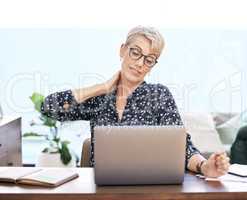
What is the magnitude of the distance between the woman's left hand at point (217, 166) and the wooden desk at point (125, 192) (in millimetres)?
98

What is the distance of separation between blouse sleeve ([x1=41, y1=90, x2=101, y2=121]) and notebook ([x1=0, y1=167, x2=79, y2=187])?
454 millimetres

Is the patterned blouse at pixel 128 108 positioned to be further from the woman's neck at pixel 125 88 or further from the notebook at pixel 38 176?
the notebook at pixel 38 176

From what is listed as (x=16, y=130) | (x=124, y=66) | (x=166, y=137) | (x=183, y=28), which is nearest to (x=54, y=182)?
(x=166, y=137)

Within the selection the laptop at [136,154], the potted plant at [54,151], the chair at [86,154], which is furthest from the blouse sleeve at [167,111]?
the potted plant at [54,151]

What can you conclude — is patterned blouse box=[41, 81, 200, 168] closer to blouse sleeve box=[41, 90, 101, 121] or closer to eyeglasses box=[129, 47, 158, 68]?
blouse sleeve box=[41, 90, 101, 121]

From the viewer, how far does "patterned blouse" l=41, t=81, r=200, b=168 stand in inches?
82.2

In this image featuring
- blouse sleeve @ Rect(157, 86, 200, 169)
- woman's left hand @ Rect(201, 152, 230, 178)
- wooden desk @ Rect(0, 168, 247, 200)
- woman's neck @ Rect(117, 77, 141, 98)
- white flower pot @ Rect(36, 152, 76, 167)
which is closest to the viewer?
wooden desk @ Rect(0, 168, 247, 200)

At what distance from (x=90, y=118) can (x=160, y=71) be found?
228cm

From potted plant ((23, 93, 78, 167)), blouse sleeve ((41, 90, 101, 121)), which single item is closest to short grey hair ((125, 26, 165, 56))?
blouse sleeve ((41, 90, 101, 121))

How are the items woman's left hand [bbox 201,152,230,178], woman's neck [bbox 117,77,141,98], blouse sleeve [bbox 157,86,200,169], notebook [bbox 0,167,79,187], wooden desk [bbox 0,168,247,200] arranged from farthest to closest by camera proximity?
woman's neck [bbox 117,77,141,98]
blouse sleeve [bbox 157,86,200,169]
woman's left hand [bbox 201,152,230,178]
notebook [bbox 0,167,79,187]
wooden desk [bbox 0,168,247,200]

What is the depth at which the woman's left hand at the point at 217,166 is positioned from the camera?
5.47 ft

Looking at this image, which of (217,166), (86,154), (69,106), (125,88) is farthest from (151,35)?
(217,166)

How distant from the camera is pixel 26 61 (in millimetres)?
4359

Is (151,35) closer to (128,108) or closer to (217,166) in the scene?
(128,108)
